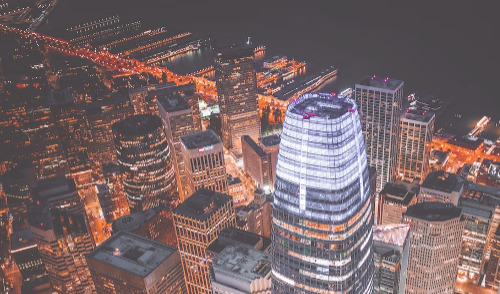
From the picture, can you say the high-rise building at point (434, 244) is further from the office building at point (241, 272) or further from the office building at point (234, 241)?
the office building at point (241, 272)

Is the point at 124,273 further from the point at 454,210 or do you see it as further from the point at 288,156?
the point at 454,210

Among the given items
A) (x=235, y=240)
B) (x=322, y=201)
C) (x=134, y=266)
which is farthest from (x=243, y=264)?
(x=322, y=201)

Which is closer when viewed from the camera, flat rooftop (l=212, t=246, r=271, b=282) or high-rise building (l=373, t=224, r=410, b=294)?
flat rooftop (l=212, t=246, r=271, b=282)

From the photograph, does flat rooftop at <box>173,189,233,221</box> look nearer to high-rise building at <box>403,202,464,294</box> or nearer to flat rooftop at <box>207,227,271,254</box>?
flat rooftop at <box>207,227,271,254</box>

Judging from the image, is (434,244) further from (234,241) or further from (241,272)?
(241,272)

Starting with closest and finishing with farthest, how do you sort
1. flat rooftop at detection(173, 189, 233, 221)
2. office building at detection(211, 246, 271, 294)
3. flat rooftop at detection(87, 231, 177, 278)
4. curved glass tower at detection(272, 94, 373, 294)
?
curved glass tower at detection(272, 94, 373, 294) < office building at detection(211, 246, 271, 294) < flat rooftop at detection(87, 231, 177, 278) < flat rooftop at detection(173, 189, 233, 221)

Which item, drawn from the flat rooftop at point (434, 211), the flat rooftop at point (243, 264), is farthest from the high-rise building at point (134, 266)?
the flat rooftop at point (434, 211)

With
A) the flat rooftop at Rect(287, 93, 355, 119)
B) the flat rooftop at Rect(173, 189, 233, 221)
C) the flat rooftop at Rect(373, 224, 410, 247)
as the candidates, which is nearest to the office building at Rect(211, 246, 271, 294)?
the flat rooftop at Rect(373, 224, 410, 247)
